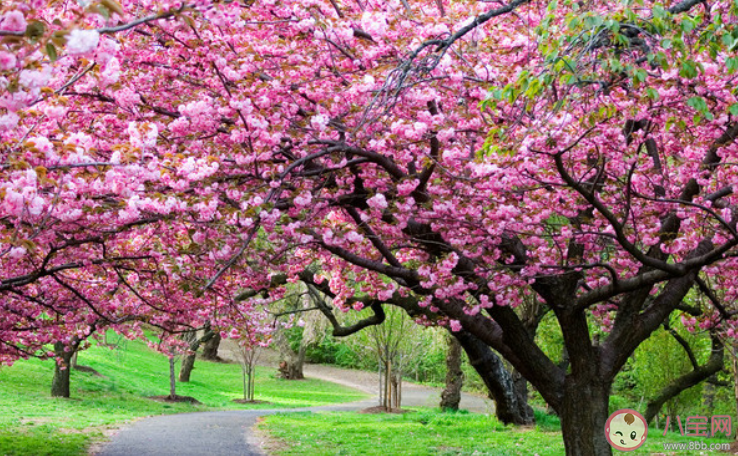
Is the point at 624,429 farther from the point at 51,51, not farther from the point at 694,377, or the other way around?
the point at 51,51

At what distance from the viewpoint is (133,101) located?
5504 mm

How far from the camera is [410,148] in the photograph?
6152 mm

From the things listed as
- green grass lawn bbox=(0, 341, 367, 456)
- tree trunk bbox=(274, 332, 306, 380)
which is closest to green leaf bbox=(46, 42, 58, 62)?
green grass lawn bbox=(0, 341, 367, 456)

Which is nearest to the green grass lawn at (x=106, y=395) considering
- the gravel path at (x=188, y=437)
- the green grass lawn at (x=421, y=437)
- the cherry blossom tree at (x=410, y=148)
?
the gravel path at (x=188, y=437)

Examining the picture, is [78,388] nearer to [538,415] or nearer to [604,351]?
[538,415]

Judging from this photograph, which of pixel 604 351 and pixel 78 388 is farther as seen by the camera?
pixel 78 388

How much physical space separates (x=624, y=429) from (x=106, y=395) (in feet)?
54.0

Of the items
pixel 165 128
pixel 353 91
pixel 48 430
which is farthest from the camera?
pixel 48 430

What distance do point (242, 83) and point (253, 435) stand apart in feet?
33.4

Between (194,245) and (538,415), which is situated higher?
(194,245)

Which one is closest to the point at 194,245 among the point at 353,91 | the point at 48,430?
the point at 353,91

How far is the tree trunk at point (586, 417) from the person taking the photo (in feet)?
23.8

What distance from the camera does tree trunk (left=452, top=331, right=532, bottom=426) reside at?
38.7ft

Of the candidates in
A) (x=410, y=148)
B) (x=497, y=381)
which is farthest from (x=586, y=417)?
(x=497, y=381)
